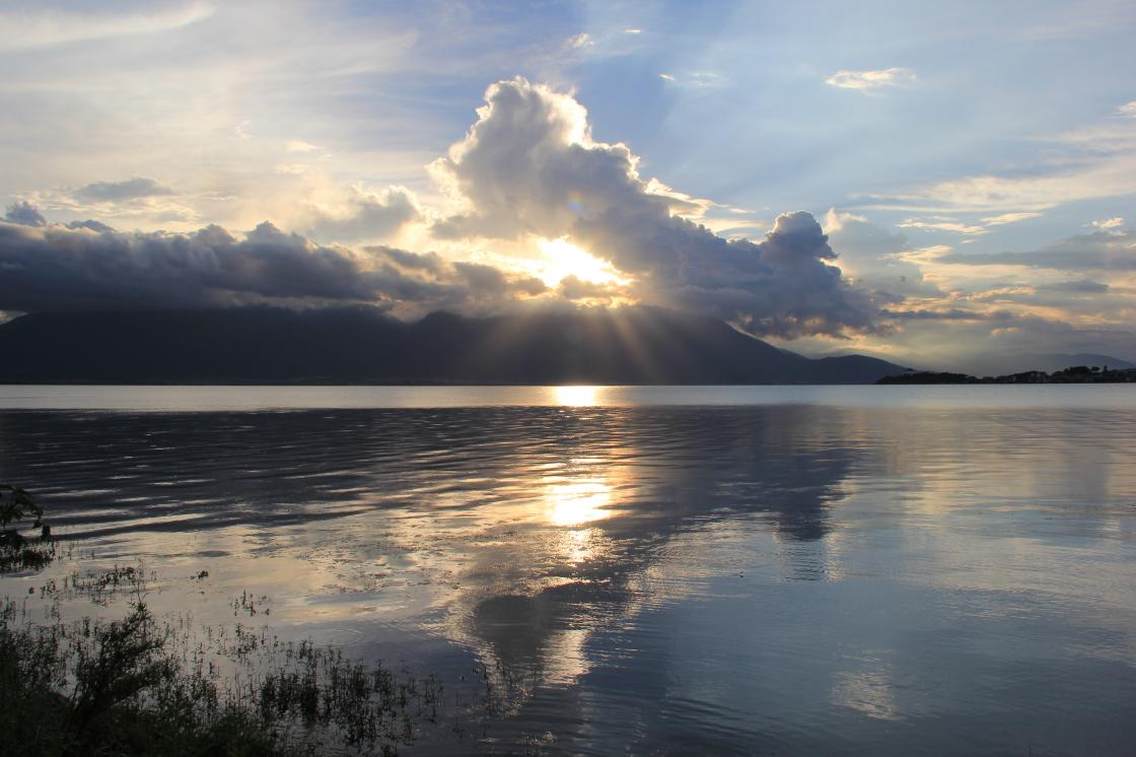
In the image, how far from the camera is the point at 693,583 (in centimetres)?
2441

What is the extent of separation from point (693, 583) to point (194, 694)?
47.1ft

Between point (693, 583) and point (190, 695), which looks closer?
point (190, 695)

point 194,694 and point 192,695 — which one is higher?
point 194,694

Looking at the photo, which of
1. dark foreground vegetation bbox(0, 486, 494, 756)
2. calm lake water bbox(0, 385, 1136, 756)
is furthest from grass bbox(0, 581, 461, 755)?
calm lake water bbox(0, 385, 1136, 756)

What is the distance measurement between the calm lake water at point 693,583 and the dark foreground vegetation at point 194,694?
122 centimetres

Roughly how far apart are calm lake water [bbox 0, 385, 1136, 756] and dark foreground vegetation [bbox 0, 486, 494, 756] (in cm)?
122

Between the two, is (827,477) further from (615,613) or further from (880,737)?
(880,737)

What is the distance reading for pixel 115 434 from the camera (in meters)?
90.7

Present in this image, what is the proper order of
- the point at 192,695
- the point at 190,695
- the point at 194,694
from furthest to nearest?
the point at 190,695, the point at 192,695, the point at 194,694

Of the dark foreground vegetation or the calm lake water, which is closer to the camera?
the dark foreground vegetation

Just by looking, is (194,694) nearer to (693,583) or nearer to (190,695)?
(190,695)

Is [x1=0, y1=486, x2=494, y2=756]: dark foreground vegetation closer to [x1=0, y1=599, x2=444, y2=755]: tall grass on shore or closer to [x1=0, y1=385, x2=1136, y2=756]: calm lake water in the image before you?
[x1=0, y1=599, x2=444, y2=755]: tall grass on shore

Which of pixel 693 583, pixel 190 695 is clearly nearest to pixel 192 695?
A: pixel 190 695

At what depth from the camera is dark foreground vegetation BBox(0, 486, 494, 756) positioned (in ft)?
39.4
